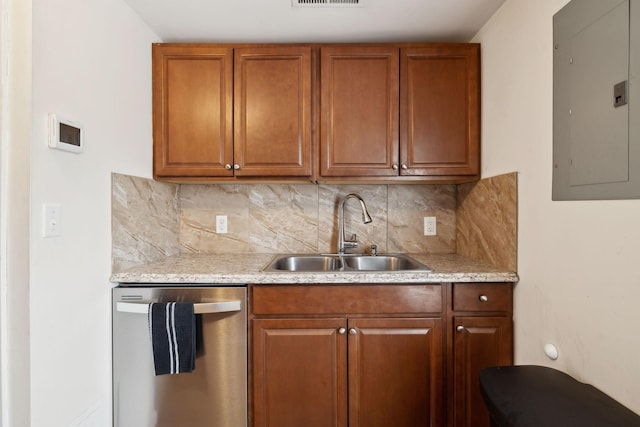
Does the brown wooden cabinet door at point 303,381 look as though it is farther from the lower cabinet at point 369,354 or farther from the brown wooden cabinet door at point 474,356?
the brown wooden cabinet door at point 474,356

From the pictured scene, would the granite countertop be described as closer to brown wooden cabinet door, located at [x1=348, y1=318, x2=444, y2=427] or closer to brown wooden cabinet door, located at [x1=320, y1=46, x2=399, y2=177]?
brown wooden cabinet door, located at [x1=348, y1=318, x2=444, y2=427]

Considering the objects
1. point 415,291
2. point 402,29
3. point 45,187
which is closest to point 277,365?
point 415,291

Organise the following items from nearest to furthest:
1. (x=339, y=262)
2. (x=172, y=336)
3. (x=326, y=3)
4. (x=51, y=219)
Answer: (x=51, y=219)
(x=172, y=336)
(x=326, y=3)
(x=339, y=262)

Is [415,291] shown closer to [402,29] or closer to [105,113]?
[402,29]

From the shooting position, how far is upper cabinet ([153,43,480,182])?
1.67m

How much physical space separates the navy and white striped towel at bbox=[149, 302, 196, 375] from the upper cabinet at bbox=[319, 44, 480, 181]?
3.35ft

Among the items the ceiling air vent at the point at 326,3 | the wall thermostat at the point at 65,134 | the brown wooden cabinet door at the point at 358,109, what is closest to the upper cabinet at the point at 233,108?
the brown wooden cabinet door at the point at 358,109

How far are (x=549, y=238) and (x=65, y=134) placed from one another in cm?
188

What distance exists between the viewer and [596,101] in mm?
947

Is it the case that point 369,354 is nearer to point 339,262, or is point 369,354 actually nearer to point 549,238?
point 339,262

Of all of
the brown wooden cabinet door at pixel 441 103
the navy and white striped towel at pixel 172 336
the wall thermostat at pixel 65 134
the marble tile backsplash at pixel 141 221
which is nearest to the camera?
the wall thermostat at pixel 65 134

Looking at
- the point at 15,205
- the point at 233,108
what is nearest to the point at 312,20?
the point at 233,108

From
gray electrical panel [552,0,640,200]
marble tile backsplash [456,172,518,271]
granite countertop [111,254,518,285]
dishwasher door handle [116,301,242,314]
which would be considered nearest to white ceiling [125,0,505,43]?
gray electrical panel [552,0,640,200]

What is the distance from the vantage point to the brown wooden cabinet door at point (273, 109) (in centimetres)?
167
